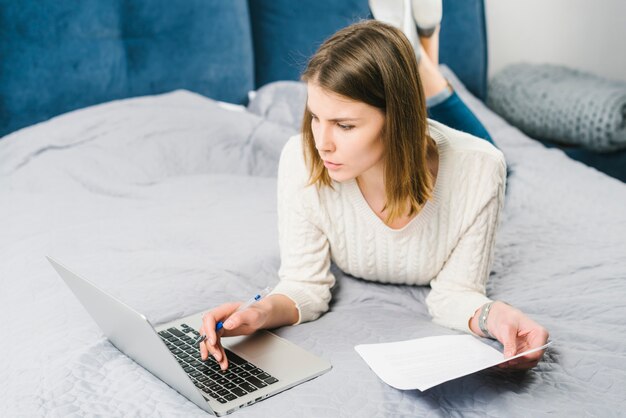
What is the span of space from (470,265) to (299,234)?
29 cm

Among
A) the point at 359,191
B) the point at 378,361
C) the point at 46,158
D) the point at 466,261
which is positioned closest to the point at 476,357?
the point at 378,361

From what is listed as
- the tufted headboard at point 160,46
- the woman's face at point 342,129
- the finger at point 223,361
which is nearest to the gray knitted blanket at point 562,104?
the tufted headboard at point 160,46

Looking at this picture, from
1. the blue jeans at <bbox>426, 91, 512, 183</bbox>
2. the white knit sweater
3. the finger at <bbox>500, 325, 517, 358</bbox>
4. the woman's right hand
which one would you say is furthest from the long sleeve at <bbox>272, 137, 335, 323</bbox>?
the blue jeans at <bbox>426, 91, 512, 183</bbox>

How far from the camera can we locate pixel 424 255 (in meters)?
1.30

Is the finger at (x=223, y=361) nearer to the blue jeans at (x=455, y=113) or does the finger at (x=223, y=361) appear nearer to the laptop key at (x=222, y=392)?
the laptop key at (x=222, y=392)

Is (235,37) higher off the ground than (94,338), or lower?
higher

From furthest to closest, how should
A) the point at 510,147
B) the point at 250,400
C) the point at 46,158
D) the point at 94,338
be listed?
1. the point at 510,147
2. the point at 46,158
3. the point at 94,338
4. the point at 250,400

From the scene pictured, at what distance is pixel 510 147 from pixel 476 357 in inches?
50.6

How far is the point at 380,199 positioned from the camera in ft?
4.22

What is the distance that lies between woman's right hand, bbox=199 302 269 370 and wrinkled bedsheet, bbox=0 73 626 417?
74mm

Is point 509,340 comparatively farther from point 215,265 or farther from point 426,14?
point 426,14

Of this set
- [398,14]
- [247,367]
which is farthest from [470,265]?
[398,14]

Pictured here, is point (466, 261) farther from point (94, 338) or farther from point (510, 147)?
point (510, 147)

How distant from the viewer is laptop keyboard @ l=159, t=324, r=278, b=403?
0.98 metres
